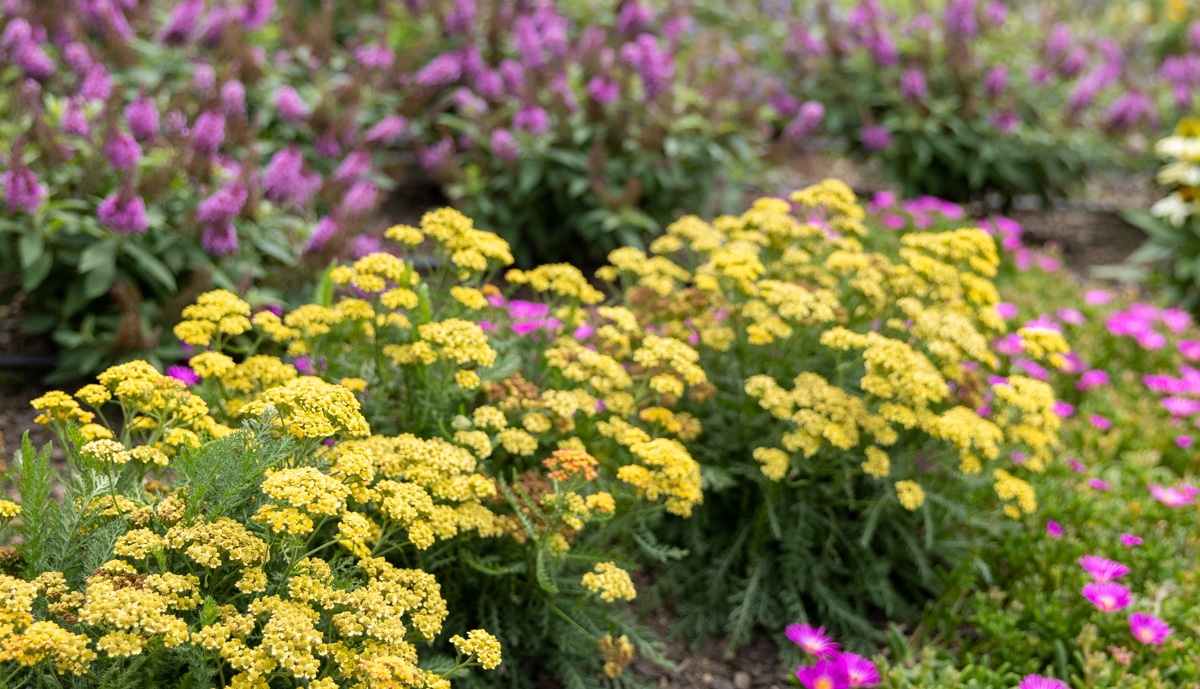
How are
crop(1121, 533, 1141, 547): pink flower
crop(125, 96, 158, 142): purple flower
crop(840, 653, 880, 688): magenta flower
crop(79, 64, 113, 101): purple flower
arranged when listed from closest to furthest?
crop(840, 653, 880, 688): magenta flower < crop(1121, 533, 1141, 547): pink flower < crop(125, 96, 158, 142): purple flower < crop(79, 64, 113, 101): purple flower

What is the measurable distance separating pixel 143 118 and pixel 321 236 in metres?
0.81

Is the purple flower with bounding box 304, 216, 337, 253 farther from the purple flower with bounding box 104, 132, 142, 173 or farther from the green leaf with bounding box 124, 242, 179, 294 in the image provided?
the purple flower with bounding box 104, 132, 142, 173

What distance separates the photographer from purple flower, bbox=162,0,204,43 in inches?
175

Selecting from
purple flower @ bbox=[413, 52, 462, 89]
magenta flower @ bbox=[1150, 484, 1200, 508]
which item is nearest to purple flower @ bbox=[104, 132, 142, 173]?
purple flower @ bbox=[413, 52, 462, 89]

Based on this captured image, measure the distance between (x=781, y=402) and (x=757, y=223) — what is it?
0.73 meters

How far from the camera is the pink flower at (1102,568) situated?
9.36ft

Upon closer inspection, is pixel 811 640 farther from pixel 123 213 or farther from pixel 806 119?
pixel 806 119

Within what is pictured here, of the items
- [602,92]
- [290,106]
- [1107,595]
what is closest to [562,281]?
[1107,595]

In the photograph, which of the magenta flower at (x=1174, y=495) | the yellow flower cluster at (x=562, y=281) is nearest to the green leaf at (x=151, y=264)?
the yellow flower cluster at (x=562, y=281)

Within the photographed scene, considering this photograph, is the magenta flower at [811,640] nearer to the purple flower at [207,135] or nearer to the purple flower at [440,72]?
the purple flower at [207,135]

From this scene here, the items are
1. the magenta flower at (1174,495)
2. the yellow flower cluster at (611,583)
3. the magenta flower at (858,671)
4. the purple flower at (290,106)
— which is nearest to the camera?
the yellow flower cluster at (611,583)

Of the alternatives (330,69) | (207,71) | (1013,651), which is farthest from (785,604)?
(330,69)

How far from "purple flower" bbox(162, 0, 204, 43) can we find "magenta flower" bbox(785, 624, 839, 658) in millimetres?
3635

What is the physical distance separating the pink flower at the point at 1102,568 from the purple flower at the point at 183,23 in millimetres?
4111
